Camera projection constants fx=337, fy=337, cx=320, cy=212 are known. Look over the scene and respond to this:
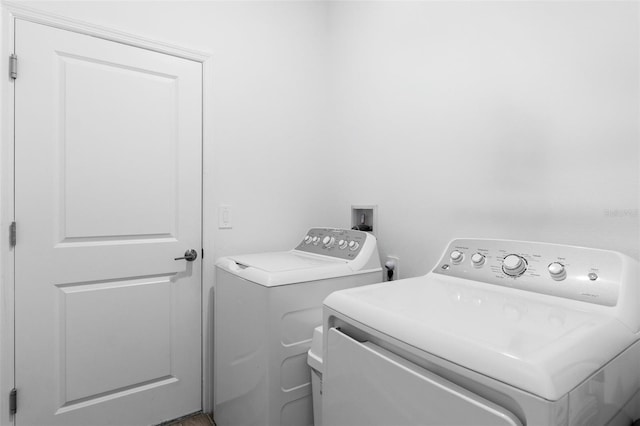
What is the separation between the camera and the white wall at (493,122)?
107 centimetres

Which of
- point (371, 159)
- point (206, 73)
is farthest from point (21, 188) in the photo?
point (371, 159)

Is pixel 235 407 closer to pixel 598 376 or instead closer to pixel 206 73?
pixel 598 376

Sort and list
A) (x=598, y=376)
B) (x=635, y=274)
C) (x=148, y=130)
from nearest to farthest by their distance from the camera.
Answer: (x=598, y=376) → (x=635, y=274) → (x=148, y=130)

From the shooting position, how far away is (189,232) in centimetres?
184

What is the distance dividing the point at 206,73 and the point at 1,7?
0.85 metres

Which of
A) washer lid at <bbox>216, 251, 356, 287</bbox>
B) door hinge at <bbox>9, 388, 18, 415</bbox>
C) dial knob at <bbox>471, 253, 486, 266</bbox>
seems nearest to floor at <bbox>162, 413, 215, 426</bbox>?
door hinge at <bbox>9, 388, 18, 415</bbox>

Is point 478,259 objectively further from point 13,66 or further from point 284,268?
point 13,66

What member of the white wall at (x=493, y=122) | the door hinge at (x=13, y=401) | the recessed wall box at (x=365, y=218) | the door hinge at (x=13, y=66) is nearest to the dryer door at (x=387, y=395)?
the white wall at (x=493, y=122)

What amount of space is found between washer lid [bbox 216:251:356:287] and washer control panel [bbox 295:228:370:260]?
0.16 ft

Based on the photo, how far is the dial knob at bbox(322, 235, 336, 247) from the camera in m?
1.79

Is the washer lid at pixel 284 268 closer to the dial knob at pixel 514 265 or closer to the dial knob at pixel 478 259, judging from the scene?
the dial knob at pixel 478 259

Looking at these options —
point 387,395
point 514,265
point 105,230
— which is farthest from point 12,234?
point 514,265

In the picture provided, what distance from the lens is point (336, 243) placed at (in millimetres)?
1765

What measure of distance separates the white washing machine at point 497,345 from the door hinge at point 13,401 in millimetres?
1423
